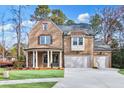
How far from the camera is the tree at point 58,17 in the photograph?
24.3m

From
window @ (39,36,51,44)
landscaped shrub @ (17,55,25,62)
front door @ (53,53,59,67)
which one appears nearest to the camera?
landscaped shrub @ (17,55,25,62)

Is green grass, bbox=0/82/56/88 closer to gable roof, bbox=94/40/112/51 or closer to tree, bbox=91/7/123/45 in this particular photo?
gable roof, bbox=94/40/112/51

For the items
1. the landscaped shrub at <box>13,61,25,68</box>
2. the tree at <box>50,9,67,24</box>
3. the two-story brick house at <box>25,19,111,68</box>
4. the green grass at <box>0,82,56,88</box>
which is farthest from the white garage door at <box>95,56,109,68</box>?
the green grass at <box>0,82,56,88</box>

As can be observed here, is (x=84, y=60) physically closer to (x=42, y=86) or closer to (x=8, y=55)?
(x=8, y=55)

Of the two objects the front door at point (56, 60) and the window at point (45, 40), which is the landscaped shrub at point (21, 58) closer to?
the window at point (45, 40)

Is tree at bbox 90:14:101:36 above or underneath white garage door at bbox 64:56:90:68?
above

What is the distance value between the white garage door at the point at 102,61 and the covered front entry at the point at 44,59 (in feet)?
8.53

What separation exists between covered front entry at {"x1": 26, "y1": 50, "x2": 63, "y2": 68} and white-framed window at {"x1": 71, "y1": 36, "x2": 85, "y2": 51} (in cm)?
110

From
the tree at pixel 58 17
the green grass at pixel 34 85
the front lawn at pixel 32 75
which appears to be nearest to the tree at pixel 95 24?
the tree at pixel 58 17

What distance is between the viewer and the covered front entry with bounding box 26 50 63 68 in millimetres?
24031

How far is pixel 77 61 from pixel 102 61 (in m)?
1.79

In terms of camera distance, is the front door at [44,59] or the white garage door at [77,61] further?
the front door at [44,59]

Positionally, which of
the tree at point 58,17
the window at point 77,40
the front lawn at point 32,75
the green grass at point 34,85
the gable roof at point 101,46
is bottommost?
the front lawn at point 32,75
